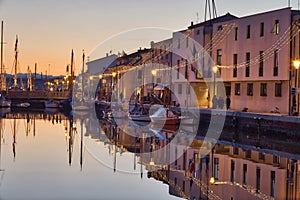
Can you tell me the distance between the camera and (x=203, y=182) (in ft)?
66.0

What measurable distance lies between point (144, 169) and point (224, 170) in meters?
3.57

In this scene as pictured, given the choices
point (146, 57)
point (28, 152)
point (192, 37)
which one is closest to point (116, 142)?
point (28, 152)

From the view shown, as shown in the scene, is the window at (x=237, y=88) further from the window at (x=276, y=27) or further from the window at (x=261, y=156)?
the window at (x=261, y=156)

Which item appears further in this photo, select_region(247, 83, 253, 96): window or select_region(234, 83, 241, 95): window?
select_region(234, 83, 241, 95): window

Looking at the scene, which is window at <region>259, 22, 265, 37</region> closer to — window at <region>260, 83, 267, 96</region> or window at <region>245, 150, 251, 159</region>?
window at <region>260, 83, 267, 96</region>

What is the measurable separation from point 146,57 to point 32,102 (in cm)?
2107

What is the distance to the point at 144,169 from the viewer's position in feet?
79.0

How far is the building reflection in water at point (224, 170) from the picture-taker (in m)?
18.3

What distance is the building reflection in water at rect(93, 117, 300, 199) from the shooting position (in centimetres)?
1833

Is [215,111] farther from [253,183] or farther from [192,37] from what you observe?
[253,183]

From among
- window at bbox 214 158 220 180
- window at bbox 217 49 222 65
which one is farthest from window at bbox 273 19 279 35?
window at bbox 214 158 220 180

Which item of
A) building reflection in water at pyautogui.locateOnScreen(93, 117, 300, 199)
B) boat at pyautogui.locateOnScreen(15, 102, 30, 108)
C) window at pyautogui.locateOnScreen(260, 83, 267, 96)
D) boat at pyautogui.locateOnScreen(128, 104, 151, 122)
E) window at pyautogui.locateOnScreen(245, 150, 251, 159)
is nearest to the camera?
building reflection in water at pyautogui.locateOnScreen(93, 117, 300, 199)

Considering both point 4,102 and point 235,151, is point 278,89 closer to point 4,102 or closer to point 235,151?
point 235,151

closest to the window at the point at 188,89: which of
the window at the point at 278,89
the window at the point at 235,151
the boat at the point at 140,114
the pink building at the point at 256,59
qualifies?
the pink building at the point at 256,59
